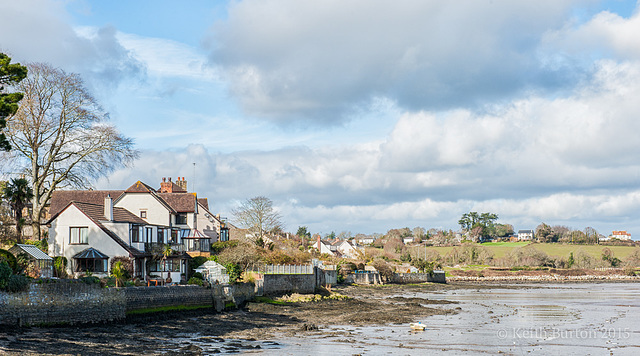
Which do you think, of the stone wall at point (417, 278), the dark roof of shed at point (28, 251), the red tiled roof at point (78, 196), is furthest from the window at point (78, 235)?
the stone wall at point (417, 278)

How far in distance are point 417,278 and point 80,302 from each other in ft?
303

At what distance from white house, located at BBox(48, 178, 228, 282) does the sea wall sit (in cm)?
931

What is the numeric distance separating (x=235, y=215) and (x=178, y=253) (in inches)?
1354

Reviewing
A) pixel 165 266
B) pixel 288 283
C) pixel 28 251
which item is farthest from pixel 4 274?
pixel 288 283

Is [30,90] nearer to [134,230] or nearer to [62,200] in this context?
[134,230]

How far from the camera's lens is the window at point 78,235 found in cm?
4850

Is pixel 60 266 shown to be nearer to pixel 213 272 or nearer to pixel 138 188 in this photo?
pixel 213 272

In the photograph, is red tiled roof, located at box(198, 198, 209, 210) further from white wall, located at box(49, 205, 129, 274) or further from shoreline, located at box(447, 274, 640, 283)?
shoreline, located at box(447, 274, 640, 283)

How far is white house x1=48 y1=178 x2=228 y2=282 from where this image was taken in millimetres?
48406

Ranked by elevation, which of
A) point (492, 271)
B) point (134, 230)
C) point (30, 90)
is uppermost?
point (30, 90)

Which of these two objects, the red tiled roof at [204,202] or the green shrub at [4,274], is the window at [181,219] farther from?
the green shrub at [4,274]

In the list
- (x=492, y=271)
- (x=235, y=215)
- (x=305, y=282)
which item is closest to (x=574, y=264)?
(x=492, y=271)

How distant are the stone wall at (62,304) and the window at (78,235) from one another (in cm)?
1400

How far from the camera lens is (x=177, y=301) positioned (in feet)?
137
